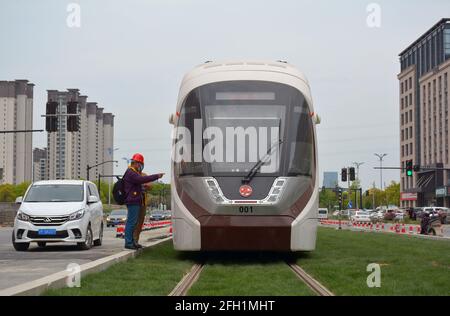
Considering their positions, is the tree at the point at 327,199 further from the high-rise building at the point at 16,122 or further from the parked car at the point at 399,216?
the parked car at the point at 399,216

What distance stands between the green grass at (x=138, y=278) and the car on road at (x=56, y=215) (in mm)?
3285

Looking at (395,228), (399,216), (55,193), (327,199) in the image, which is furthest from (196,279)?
(327,199)

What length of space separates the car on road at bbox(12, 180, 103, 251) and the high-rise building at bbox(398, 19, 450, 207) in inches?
3209

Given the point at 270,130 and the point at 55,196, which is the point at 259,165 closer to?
the point at 270,130

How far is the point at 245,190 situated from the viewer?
13008 mm

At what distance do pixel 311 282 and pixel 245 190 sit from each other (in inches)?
124

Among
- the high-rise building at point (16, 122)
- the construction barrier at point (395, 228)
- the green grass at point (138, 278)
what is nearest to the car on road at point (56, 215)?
the green grass at point (138, 278)

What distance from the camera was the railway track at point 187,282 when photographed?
9.03 meters

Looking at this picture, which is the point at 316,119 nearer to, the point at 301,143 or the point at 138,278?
the point at 301,143

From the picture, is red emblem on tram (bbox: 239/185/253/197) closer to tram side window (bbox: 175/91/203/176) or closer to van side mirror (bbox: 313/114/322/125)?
tram side window (bbox: 175/91/203/176)

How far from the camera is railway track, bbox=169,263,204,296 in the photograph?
9.03 m

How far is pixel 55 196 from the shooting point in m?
18.8

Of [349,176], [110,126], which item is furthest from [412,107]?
[349,176]
